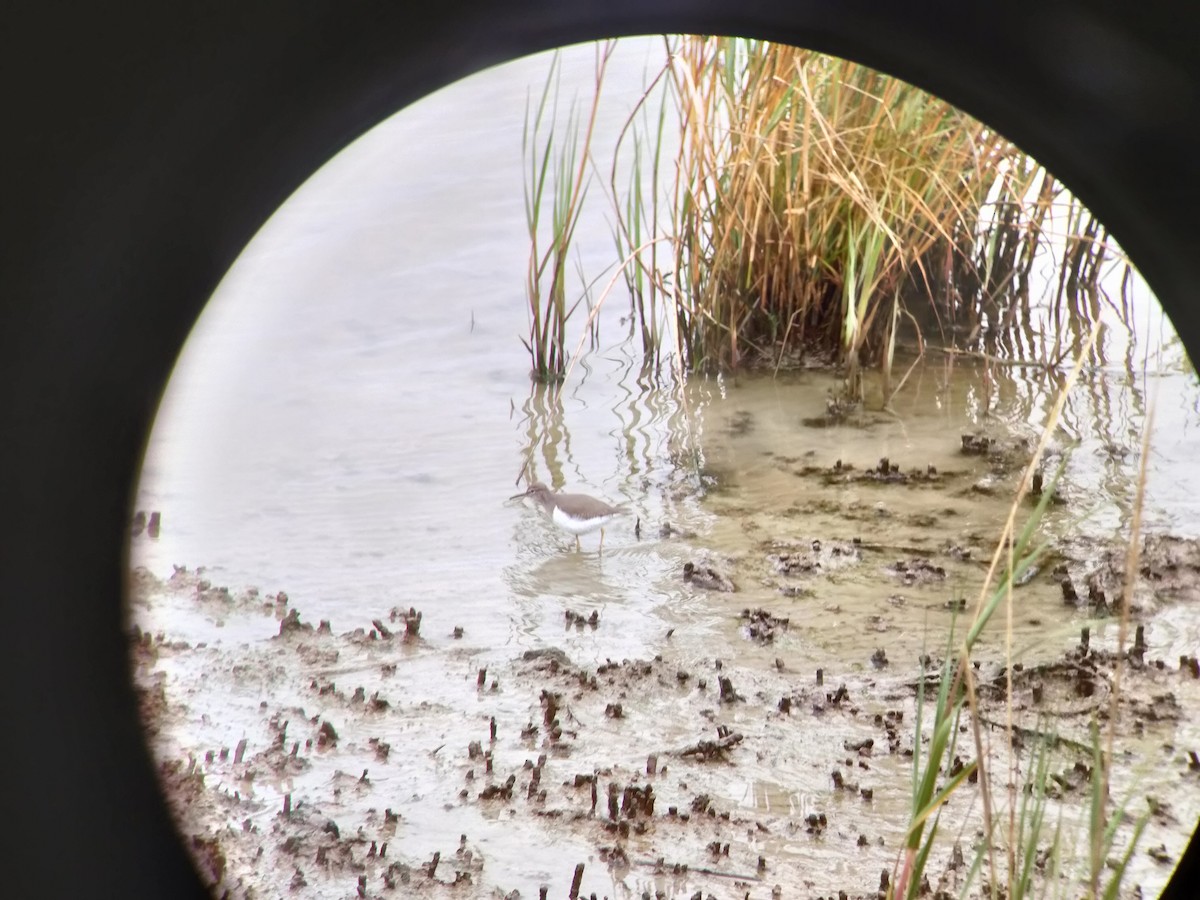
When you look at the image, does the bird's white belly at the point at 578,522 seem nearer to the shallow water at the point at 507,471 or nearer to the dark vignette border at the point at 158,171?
the shallow water at the point at 507,471

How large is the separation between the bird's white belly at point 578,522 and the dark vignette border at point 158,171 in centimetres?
183

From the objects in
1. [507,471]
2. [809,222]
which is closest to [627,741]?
[507,471]

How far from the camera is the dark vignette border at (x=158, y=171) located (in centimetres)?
62

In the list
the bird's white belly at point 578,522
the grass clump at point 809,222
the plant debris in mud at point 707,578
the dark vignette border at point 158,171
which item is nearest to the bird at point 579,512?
the bird's white belly at point 578,522

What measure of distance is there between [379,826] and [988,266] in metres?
2.62

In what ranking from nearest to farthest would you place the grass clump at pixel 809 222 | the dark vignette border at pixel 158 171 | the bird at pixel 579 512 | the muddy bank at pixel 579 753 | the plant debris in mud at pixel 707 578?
1. the dark vignette border at pixel 158 171
2. the muddy bank at pixel 579 753
3. the plant debris in mud at pixel 707 578
4. the bird at pixel 579 512
5. the grass clump at pixel 809 222

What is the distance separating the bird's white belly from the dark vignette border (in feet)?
6.00

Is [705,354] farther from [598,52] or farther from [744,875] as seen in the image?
[744,875]

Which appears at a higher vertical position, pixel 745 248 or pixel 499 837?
pixel 745 248

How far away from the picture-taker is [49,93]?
0.60m

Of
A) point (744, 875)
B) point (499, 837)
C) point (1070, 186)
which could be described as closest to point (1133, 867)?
point (744, 875)

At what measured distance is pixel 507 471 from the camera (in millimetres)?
2998

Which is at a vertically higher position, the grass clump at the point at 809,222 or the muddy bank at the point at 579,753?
the grass clump at the point at 809,222

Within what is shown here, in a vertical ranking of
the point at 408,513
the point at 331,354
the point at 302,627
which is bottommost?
the point at 302,627
